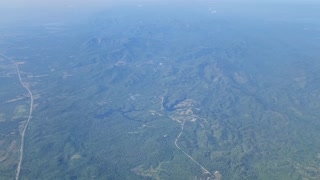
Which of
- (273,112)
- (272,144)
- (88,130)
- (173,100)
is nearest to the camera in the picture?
(272,144)

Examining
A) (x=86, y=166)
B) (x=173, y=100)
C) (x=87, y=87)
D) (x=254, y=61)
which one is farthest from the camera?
(x=254, y=61)

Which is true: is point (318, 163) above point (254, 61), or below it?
above

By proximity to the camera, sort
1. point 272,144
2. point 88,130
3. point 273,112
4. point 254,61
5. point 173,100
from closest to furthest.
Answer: point 272,144 → point 88,130 → point 273,112 → point 173,100 → point 254,61

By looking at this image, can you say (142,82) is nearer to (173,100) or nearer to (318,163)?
(173,100)

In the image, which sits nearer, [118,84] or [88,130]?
[88,130]

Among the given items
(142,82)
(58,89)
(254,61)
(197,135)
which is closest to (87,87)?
(58,89)

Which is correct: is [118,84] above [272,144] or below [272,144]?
below

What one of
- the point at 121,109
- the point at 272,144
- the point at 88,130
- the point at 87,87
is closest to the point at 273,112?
the point at 272,144

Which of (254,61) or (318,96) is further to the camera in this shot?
(254,61)

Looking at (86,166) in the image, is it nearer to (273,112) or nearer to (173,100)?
(173,100)
